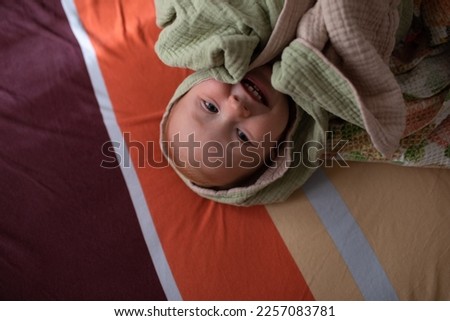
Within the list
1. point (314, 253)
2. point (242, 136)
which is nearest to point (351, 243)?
point (314, 253)

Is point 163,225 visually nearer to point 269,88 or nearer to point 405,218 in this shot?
point 269,88

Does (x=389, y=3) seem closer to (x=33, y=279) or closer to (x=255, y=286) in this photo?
(x=255, y=286)

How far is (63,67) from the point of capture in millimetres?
1102

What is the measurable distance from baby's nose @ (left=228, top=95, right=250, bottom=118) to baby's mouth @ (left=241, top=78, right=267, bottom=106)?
1.2 inches

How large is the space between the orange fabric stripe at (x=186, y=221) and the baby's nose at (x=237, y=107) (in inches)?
9.3

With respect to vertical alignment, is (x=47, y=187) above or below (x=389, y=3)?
below

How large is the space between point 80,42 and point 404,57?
0.73 metres

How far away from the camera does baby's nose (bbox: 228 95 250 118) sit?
2.72 ft

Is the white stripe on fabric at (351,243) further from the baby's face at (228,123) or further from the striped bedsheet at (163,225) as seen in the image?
the baby's face at (228,123)

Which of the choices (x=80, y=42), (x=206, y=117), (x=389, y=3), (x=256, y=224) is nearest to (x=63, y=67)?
(x=80, y=42)

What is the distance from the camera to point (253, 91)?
861 mm

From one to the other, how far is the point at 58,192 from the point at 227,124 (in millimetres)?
396

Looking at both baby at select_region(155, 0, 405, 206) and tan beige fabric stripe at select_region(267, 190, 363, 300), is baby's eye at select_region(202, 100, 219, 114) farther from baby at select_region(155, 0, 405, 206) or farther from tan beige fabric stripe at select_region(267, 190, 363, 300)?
tan beige fabric stripe at select_region(267, 190, 363, 300)

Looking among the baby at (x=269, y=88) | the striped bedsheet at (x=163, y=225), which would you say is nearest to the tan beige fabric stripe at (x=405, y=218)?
the striped bedsheet at (x=163, y=225)
